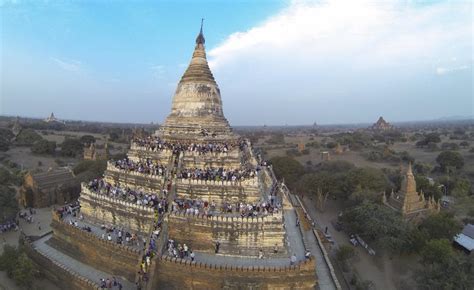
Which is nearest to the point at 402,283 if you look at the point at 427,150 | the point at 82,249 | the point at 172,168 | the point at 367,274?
the point at 367,274

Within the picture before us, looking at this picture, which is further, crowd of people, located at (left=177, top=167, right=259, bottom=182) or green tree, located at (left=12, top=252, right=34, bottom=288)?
crowd of people, located at (left=177, top=167, right=259, bottom=182)

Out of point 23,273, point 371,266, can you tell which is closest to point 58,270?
point 23,273

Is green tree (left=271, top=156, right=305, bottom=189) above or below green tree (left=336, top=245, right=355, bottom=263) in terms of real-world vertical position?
above

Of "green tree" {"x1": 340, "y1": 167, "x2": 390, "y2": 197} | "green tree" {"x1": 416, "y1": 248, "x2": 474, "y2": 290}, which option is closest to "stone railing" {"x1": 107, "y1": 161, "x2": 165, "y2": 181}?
"green tree" {"x1": 416, "y1": 248, "x2": 474, "y2": 290}

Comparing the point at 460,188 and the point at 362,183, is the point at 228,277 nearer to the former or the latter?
the point at 362,183

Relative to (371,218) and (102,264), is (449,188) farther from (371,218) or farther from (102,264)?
(102,264)

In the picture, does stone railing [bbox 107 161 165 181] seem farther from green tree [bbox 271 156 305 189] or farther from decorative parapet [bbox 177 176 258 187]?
green tree [bbox 271 156 305 189]
